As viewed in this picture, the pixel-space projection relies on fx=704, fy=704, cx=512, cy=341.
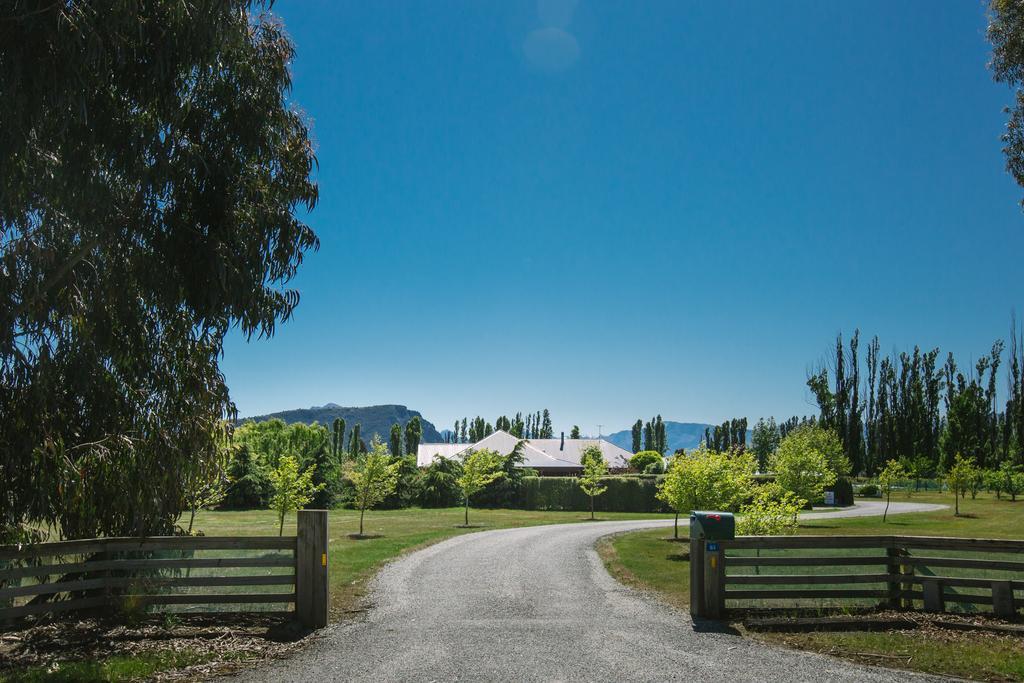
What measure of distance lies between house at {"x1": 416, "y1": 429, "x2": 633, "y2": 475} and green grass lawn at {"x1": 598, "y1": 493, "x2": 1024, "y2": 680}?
28452 millimetres

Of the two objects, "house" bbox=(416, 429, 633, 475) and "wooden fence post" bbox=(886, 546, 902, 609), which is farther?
"house" bbox=(416, 429, 633, 475)

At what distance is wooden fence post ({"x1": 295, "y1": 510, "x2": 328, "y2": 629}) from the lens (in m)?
9.11

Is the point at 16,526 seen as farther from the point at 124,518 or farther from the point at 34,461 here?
the point at 124,518

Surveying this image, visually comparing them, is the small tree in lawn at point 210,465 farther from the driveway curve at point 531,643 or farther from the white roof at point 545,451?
the white roof at point 545,451

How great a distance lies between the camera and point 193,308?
7820 millimetres

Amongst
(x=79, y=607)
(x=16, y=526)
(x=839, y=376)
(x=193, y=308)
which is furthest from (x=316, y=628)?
(x=839, y=376)

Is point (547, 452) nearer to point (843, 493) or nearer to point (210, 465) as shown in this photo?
point (843, 493)

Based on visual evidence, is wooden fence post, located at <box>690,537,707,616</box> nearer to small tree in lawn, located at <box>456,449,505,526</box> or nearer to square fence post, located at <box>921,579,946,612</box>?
square fence post, located at <box>921,579,946,612</box>

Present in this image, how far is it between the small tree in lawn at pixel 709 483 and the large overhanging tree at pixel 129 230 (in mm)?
15672

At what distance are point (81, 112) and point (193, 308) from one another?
2.43 m

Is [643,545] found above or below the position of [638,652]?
below

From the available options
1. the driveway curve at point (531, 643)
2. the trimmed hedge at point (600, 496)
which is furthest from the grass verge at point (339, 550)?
the trimmed hedge at point (600, 496)

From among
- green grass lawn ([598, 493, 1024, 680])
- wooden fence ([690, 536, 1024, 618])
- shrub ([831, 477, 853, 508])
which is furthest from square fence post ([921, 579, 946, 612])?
shrub ([831, 477, 853, 508])

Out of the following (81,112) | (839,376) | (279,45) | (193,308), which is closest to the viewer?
(81,112)
